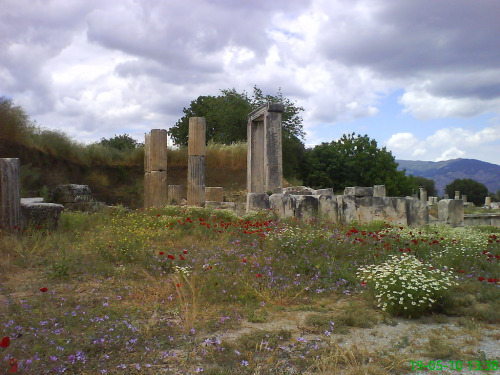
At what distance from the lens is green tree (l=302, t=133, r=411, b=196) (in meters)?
30.2

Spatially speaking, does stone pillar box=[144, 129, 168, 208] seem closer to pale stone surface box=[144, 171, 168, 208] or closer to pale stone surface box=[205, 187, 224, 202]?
pale stone surface box=[144, 171, 168, 208]

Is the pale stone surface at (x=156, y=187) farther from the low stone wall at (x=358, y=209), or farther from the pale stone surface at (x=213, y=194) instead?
the low stone wall at (x=358, y=209)

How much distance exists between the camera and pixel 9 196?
8.48m

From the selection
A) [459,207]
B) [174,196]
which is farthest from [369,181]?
[459,207]

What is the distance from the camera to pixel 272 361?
11.5 ft

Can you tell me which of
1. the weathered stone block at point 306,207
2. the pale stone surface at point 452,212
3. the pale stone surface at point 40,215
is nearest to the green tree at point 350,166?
the pale stone surface at point 452,212

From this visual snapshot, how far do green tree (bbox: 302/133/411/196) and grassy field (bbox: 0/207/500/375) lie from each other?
21923mm

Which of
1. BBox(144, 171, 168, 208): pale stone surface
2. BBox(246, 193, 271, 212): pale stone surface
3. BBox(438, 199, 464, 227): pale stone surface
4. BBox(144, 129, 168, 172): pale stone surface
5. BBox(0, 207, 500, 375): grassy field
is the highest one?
BBox(144, 129, 168, 172): pale stone surface

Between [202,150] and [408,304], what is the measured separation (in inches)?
547

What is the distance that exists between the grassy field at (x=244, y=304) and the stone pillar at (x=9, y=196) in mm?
423

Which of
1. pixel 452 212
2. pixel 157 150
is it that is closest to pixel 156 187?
pixel 157 150

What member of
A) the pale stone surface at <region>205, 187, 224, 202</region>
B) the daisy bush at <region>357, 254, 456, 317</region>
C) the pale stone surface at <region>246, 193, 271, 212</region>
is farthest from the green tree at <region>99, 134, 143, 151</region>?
the daisy bush at <region>357, 254, 456, 317</region>

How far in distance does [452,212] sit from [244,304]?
31.7ft

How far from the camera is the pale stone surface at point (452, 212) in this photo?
12.8 metres
